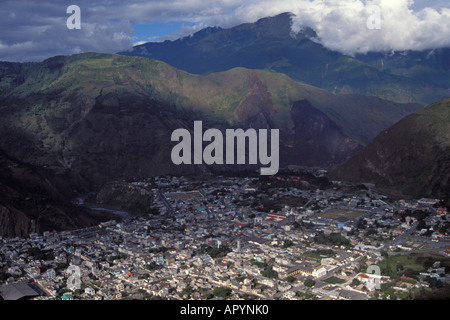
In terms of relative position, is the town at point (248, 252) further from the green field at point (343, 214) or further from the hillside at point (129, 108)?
the hillside at point (129, 108)

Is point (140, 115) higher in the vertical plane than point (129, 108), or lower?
lower

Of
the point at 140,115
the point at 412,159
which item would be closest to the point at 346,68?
the point at 140,115

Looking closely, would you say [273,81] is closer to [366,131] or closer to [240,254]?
[366,131]

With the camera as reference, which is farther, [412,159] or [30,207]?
[412,159]

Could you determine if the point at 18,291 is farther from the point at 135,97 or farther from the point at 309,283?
the point at 135,97

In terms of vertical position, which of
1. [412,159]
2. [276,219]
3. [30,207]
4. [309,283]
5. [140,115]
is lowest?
[309,283]

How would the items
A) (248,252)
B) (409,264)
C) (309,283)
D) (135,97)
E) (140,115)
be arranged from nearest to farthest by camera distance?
1. (309,283)
2. (409,264)
3. (248,252)
4. (140,115)
5. (135,97)

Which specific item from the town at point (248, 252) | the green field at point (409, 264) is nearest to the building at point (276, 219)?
the town at point (248, 252)

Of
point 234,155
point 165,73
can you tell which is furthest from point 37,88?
point 234,155
